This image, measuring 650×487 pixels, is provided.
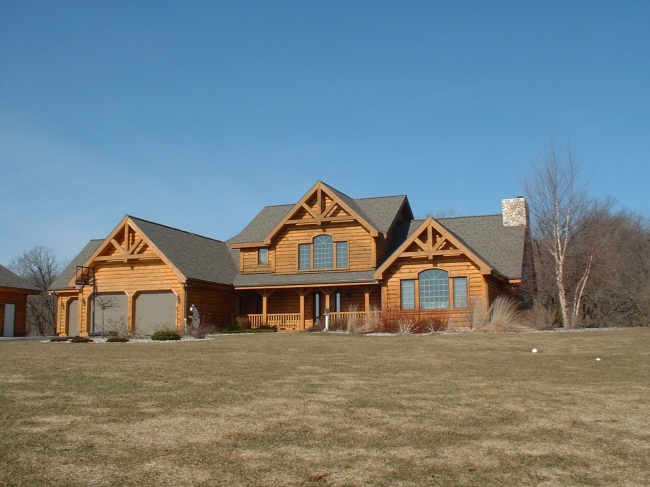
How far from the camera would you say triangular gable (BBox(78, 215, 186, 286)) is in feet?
113

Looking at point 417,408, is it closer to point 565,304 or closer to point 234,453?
point 234,453

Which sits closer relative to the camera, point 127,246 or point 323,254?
point 127,246

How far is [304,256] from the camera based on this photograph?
3691cm

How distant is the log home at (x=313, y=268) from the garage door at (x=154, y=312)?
0.05m

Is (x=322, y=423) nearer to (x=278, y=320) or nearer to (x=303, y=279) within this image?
(x=303, y=279)

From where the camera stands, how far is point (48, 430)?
25.8 feet

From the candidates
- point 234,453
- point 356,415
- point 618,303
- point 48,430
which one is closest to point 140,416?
point 48,430

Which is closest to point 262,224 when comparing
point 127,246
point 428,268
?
point 127,246

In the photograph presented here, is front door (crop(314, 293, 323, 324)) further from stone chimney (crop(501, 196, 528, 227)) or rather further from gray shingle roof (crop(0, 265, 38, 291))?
gray shingle roof (crop(0, 265, 38, 291))

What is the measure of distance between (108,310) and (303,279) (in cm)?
1030

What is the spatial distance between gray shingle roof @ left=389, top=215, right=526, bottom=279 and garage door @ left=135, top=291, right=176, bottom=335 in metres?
12.0

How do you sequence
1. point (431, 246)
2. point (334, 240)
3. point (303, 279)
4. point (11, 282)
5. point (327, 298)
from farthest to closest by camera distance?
point (11, 282) → point (334, 240) → point (303, 279) → point (327, 298) → point (431, 246)

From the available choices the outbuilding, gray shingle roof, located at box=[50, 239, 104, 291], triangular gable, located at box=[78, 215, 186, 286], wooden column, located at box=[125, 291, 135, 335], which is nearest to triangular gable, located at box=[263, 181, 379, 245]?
triangular gable, located at box=[78, 215, 186, 286]

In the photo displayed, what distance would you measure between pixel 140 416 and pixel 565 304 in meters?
27.1
